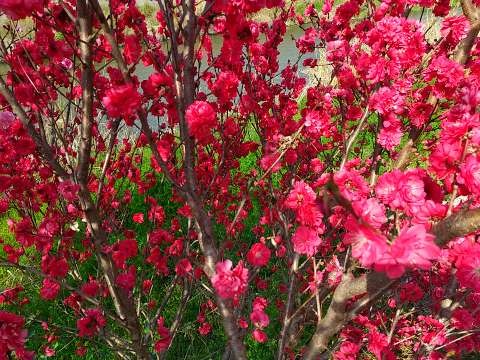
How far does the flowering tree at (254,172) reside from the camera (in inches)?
47.1

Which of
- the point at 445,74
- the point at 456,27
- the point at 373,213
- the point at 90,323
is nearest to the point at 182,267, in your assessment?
the point at 90,323

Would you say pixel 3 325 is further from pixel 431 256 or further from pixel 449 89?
pixel 449 89

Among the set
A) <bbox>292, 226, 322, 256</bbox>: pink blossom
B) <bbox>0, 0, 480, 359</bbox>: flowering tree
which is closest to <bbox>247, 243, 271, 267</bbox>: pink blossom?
<bbox>0, 0, 480, 359</bbox>: flowering tree

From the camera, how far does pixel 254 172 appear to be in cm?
228

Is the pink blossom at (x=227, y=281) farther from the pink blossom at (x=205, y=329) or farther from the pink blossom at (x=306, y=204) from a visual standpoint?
the pink blossom at (x=205, y=329)

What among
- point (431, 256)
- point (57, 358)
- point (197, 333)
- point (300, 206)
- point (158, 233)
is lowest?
point (197, 333)

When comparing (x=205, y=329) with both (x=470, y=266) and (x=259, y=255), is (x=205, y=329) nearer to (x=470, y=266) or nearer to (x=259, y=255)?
(x=259, y=255)

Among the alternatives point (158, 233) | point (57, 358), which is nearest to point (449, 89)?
point (158, 233)

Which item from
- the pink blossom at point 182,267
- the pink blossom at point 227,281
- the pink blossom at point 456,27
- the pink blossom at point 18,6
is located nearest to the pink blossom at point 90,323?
the pink blossom at point 182,267

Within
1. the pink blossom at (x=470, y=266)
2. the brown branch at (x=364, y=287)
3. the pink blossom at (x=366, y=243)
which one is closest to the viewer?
the pink blossom at (x=366, y=243)

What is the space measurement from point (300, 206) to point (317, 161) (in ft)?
4.43

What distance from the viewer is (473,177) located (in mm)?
1053

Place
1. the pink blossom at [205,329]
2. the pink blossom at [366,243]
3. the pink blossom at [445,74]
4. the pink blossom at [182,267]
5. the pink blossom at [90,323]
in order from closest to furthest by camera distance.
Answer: the pink blossom at [366,243]
the pink blossom at [90,323]
the pink blossom at [445,74]
the pink blossom at [182,267]
the pink blossom at [205,329]

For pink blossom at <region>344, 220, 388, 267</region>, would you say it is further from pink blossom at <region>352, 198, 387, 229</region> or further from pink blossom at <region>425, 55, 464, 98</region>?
pink blossom at <region>425, 55, 464, 98</region>
